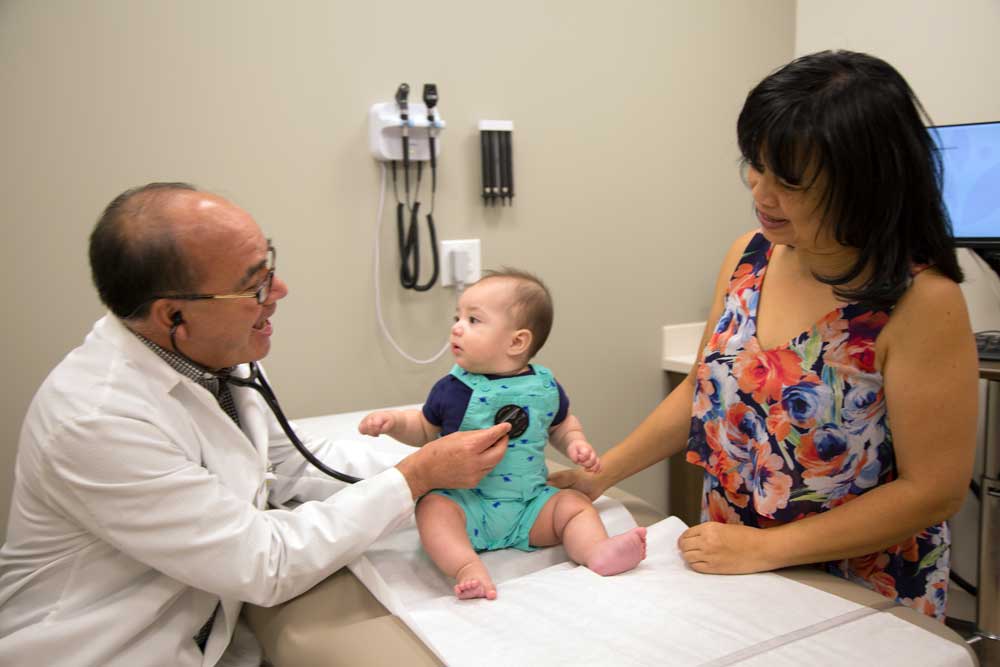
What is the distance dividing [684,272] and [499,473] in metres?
1.52

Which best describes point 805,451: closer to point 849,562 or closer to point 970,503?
point 849,562

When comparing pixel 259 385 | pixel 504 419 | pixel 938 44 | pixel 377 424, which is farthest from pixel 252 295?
pixel 938 44

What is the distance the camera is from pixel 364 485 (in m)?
→ 1.06

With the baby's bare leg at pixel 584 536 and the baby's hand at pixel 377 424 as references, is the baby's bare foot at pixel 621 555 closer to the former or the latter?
the baby's bare leg at pixel 584 536

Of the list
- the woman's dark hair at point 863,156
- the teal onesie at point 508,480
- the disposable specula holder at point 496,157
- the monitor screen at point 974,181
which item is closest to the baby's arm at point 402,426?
the teal onesie at point 508,480

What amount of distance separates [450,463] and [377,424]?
0.20 m

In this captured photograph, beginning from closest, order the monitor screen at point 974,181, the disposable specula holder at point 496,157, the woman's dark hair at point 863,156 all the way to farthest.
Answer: the woman's dark hair at point 863,156 → the monitor screen at point 974,181 → the disposable specula holder at point 496,157

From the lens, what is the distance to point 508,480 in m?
1.19

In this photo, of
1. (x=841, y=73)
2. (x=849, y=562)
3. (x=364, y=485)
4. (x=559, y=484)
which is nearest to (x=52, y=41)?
(x=364, y=485)

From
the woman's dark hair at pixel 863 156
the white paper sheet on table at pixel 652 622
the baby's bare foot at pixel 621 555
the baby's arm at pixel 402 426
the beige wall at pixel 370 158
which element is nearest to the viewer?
the white paper sheet on table at pixel 652 622

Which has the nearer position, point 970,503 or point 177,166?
point 177,166

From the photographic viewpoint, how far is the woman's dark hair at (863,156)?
0.91 m

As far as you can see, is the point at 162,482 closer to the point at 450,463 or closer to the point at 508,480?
the point at 450,463

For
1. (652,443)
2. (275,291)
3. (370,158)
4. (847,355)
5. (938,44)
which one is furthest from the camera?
(938,44)
